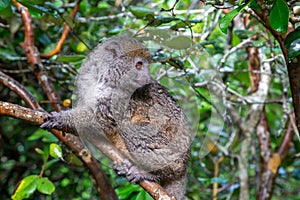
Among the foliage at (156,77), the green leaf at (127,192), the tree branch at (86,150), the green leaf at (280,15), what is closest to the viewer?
the green leaf at (280,15)

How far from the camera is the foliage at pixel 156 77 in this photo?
7.55ft

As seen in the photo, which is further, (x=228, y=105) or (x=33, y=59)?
(x=228, y=105)

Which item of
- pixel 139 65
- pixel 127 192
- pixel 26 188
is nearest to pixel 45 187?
pixel 26 188

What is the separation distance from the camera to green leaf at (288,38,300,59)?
1.57 meters

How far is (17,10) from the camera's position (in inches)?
112

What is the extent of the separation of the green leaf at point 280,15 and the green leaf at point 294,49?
0.08 m

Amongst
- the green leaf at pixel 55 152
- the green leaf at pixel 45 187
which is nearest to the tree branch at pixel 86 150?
the green leaf at pixel 55 152

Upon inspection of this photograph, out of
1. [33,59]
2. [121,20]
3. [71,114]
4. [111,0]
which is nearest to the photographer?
[71,114]

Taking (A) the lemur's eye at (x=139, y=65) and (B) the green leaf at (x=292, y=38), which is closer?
(B) the green leaf at (x=292, y=38)

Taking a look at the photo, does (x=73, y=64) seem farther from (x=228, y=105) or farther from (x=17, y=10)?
(x=228, y=105)

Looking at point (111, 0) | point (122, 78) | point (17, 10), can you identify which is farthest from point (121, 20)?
point (122, 78)

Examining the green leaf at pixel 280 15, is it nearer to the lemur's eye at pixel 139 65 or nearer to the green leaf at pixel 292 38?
the green leaf at pixel 292 38

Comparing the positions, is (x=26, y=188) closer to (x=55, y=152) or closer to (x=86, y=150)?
(x=55, y=152)

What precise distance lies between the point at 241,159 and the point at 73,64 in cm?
112
